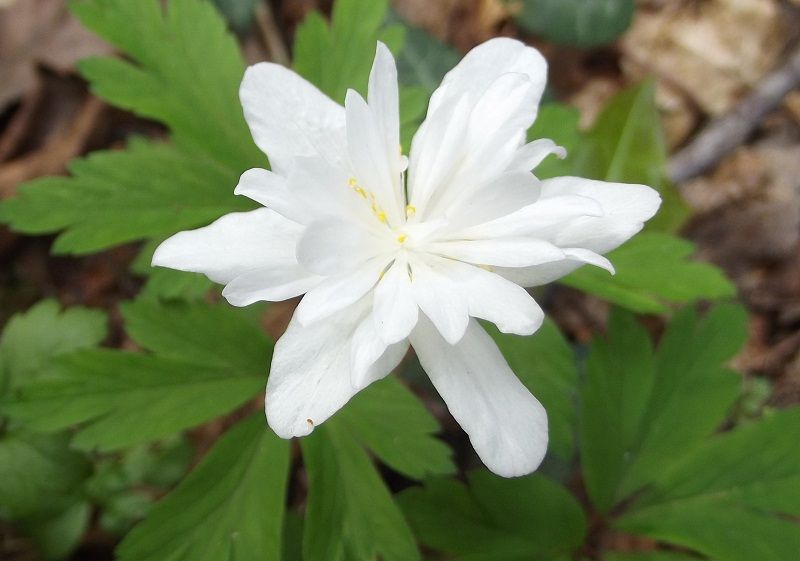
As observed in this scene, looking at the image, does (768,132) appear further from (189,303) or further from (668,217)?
(189,303)

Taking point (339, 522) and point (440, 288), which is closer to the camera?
point (440, 288)

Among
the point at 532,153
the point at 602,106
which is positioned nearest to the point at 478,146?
the point at 532,153

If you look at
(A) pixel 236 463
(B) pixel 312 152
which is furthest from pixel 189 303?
(B) pixel 312 152

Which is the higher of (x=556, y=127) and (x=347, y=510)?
(x=556, y=127)

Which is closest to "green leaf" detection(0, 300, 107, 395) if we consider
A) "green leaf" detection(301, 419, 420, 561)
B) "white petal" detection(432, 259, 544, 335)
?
"green leaf" detection(301, 419, 420, 561)

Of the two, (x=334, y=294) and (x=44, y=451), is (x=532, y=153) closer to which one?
(x=334, y=294)

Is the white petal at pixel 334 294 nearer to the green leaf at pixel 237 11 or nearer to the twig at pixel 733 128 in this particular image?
the twig at pixel 733 128
